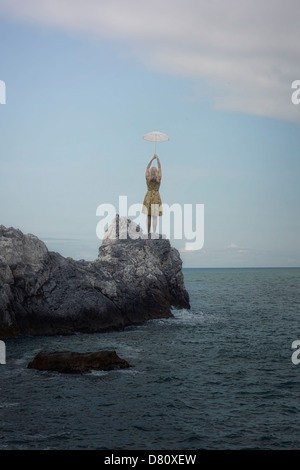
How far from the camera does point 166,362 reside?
24.6m

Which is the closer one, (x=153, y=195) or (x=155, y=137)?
(x=155, y=137)

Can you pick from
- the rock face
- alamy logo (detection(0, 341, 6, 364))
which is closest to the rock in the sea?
alamy logo (detection(0, 341, 6, 364))

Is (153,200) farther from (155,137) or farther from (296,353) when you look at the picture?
(296,353)

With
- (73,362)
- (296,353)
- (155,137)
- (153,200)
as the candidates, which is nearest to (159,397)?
(73,362)

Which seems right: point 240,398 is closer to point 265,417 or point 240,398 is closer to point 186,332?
point 265,417

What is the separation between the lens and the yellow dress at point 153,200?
141 ft

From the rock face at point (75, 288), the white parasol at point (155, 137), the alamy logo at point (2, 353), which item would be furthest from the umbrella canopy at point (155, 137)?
the alamy logo at point (2, 353)

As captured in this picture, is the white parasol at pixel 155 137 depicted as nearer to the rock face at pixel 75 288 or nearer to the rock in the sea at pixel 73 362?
the rock face at pixel 75 288

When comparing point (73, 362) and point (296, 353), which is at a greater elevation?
point (73, 362)

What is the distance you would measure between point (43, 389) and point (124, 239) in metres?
24.7

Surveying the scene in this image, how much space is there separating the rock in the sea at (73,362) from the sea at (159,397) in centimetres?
45

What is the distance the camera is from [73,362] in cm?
2195

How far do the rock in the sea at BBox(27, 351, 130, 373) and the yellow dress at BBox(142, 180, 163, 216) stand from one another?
21.8 m

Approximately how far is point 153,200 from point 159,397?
26056mm
